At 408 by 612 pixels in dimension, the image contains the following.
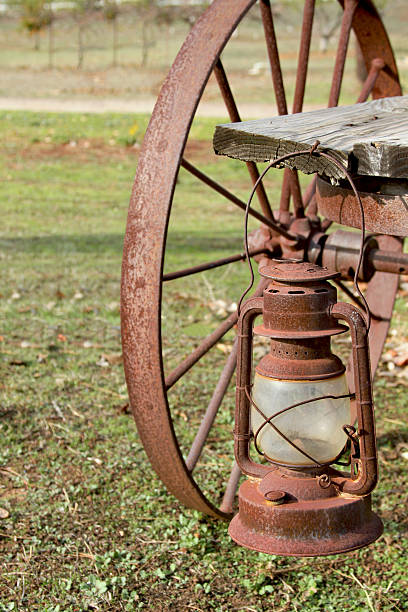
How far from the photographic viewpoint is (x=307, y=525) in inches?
66.1

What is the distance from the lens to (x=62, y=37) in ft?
125

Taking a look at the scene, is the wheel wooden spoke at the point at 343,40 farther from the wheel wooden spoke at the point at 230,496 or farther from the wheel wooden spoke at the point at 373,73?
the wheel wooden spoke at the point at 230,496

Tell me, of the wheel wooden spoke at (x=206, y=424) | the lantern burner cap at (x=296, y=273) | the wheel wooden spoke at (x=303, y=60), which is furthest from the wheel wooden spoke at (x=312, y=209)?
the lantern burner cap at (x=296, y=273)

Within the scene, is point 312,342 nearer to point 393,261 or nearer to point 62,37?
point 393,261

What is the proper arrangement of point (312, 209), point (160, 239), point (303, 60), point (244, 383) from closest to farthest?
1. point (244, 383)
2. point (160, 239)
3. point (303, 60)
4. point (312, 209)

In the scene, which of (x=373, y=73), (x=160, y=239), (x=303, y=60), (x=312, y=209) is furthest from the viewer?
(x=373, y=73)

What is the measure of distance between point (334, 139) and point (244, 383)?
0.56 meters

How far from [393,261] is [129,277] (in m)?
1.09

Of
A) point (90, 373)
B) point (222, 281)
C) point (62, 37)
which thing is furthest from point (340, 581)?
point (62, 37)

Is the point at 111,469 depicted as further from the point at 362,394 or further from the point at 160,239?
the point at 362,394

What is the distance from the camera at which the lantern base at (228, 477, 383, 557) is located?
167 cm

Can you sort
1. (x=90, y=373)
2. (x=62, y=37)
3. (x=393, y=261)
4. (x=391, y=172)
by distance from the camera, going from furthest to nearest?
(x=62, y=37) < (x=90, y=373) < (x=393, y=261) < (x=391, y=172)

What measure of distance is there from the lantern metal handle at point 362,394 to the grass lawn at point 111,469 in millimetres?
1095

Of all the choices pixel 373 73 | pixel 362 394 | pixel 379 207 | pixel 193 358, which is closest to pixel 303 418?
pixel 362 394
